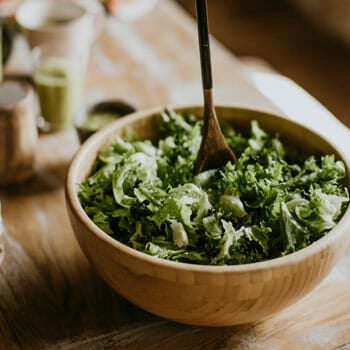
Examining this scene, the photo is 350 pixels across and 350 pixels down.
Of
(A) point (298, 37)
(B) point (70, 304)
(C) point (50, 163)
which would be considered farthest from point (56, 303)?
(A) point (298, 37)

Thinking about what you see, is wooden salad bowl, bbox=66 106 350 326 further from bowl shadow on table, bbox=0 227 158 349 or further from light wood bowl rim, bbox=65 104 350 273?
bowl shadow on table, bbox=0 227 158 349

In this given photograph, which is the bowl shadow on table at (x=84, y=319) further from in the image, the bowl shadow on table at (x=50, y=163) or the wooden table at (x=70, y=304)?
the bowl shadow on table at (x=50, y=163)

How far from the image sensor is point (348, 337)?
1.07m

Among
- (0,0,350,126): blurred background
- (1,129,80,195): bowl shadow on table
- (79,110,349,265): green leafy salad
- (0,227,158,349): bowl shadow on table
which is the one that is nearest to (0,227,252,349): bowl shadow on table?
(0,227,158,349): bowl shadow on table

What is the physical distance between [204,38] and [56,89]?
1.83 ft

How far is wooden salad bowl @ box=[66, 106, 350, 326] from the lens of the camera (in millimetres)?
916

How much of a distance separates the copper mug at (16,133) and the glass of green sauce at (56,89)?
0.48 feet

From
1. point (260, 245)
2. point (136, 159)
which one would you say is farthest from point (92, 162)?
point (260, 245)

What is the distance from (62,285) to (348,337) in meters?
0.49

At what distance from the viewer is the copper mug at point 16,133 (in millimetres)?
1348

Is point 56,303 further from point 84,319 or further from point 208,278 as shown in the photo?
point 208,278

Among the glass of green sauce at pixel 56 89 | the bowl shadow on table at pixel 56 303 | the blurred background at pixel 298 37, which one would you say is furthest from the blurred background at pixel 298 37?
the bowl shadow on table at pixel 56 303

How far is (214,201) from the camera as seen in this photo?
109 cm

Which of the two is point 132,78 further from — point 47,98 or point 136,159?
point 136,159
